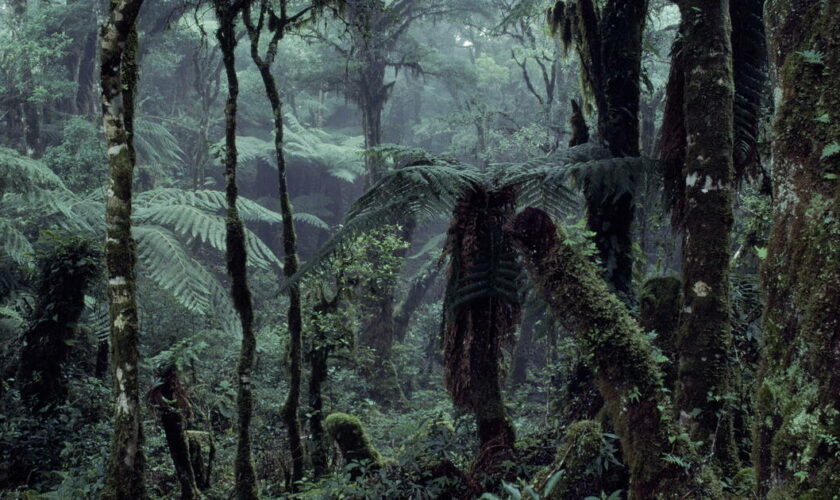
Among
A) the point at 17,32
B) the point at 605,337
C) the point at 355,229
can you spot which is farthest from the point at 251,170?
the point at 605,337

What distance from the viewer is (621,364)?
9.29ft

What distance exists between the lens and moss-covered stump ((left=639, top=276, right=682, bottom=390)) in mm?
4219

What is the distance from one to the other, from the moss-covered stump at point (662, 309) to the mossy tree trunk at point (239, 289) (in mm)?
3025

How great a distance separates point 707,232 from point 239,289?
11.3 feet

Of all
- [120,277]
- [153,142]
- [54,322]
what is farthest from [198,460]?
[153,142]

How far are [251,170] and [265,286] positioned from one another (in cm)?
774

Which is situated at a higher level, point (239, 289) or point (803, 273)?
point (239, 289)

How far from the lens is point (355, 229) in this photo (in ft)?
14.2

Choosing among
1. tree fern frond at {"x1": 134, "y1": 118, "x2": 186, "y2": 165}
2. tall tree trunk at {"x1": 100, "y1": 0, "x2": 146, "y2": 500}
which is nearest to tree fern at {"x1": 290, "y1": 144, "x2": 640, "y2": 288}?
tall tree trunk at {"x1": 100, "y1": 0, "x2": 146, "y2": 500}

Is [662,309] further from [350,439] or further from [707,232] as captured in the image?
[350,439]

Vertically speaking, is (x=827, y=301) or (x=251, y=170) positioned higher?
(x=251, y=170)

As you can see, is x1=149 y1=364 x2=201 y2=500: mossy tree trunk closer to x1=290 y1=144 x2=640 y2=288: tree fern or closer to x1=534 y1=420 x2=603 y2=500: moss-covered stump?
x1=290 y1=144 x2=640 y2=288: tree fern

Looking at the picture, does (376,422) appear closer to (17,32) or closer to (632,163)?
(632,163)

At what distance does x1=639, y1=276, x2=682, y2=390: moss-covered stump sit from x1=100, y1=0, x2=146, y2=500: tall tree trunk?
3374 millimetres
